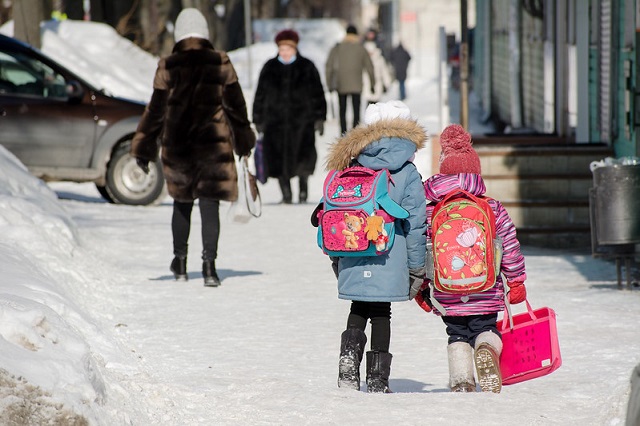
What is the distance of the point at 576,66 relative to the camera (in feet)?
51.9

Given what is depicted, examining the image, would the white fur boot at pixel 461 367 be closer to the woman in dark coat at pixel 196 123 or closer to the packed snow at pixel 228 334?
the packed snow at pixel 228 334

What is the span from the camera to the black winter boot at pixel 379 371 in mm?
6293

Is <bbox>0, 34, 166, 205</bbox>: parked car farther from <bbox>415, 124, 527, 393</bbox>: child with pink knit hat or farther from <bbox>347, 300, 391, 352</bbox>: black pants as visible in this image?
<bbox>415, 124, 527, 393</bbox>: child with pink knit hat

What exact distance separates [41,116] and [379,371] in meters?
8.86

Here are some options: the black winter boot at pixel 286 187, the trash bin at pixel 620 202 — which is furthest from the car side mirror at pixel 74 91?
the trash bin at pixel 620 202

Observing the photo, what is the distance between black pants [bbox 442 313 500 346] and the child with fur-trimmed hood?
0.27m

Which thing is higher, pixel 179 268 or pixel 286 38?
pixel 286 38

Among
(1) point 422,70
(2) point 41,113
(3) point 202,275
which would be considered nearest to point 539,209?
A: (3) point 202,275

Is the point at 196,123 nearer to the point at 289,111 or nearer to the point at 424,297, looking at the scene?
the point at 424,297

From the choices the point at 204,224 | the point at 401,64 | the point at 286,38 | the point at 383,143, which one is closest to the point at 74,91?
the point at 286,38

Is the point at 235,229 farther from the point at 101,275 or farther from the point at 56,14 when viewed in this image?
the point at 56,14

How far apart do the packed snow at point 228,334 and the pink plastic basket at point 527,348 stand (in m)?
0.16

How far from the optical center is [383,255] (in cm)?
613

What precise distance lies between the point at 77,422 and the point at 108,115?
9822mm
